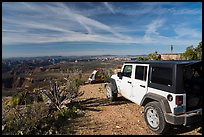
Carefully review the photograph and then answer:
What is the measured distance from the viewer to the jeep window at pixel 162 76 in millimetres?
5213

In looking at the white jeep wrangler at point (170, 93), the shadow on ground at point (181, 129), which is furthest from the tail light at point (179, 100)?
the shadow on ground at point (181, 129)

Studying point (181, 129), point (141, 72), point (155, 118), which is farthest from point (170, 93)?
point (141, 72)

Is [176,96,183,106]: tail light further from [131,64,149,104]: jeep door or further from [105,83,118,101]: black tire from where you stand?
[105,83,118,101]: black tire

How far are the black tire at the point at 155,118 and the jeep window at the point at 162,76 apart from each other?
1.88 ft

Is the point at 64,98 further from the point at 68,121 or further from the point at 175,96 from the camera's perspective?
the point at 175,96

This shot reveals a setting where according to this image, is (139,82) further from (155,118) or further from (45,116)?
(45,116)

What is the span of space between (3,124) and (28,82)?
553 cm

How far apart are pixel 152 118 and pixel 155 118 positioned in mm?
111

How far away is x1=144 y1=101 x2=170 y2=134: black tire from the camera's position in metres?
5.23

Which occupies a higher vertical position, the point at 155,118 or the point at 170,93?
the point at 170,93

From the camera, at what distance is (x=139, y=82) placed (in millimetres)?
6398

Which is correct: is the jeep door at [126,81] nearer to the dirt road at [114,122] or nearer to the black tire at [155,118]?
the dirt road at [114,122]

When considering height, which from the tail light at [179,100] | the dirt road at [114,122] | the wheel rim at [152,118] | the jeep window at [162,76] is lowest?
the dirt road at [114,122]

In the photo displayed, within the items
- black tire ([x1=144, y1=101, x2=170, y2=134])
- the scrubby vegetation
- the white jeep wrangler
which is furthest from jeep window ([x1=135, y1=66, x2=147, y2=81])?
the scrubby vegetation
